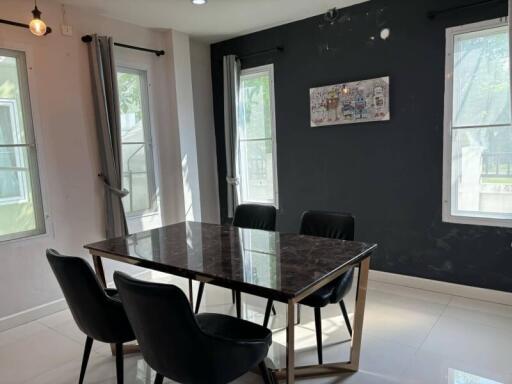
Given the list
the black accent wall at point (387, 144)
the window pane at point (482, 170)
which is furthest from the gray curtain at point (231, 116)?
the window pane at point (482, 170)

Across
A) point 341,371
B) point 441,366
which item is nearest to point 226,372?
point 341,371

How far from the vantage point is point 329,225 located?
2.70m

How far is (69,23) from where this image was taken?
329 cm

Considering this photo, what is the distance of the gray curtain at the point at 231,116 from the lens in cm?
433

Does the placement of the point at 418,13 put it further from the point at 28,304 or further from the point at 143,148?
the point at 28,304

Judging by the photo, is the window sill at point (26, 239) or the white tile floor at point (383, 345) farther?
the window sill at point (26, 239)

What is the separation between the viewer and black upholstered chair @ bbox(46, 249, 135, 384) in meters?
1.80

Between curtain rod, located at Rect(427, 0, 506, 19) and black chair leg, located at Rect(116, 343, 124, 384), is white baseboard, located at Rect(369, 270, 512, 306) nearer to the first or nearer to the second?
curtain rod, located at Rect(427, 0, 506, 19)

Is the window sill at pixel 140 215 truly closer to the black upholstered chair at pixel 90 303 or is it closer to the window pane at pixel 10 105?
the window pane at pixel 10 105

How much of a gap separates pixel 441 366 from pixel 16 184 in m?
3.33

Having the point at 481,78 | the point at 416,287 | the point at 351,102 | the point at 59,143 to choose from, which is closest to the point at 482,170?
the point at 481,78

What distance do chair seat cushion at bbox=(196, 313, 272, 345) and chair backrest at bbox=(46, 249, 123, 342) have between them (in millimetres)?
449

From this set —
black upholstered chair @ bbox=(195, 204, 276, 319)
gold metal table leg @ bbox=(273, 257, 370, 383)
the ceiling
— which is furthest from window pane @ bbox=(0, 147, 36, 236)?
gold metal table leg @ bbox=(273, 257, 370, 383)

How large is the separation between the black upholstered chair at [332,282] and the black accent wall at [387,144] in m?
1.10
